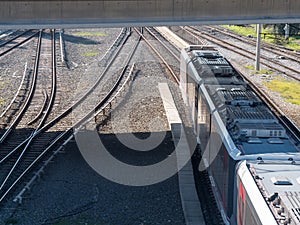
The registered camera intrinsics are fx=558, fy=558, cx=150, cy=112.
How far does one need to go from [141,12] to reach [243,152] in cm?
769

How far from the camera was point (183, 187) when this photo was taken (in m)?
15.5

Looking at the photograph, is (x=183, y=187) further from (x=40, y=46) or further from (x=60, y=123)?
(x=40, y=46)

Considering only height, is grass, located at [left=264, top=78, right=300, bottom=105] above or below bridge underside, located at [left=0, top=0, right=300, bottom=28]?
below

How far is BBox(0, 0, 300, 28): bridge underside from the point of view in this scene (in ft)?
56.6

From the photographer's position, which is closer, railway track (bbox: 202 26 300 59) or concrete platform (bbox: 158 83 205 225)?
concrete platform (bbox: 158 83 205 225)

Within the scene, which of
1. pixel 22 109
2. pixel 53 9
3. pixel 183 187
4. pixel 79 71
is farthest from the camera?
pixel 79 71

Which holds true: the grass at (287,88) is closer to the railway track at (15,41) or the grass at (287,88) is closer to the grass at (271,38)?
the grass at (271,38)

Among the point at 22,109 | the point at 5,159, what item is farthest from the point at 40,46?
the point at 5,159

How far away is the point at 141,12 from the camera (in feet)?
57.9

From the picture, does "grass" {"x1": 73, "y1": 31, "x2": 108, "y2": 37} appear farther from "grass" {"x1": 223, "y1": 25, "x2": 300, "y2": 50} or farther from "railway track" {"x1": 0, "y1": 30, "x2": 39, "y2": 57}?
"grass" {"x1": 223, "y1": 25, "x2": 300, "y2": 50}

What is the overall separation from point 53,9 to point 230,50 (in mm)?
20653

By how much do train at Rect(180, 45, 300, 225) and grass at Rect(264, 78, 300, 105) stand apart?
7782 millimetres

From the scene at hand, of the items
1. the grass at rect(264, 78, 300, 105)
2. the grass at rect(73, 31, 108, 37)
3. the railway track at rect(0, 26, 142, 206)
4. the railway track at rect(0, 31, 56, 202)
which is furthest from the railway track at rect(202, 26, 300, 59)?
the railway track at rect(0, 31, 56, 202)

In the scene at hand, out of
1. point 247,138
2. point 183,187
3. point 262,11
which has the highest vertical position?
point 262,11
